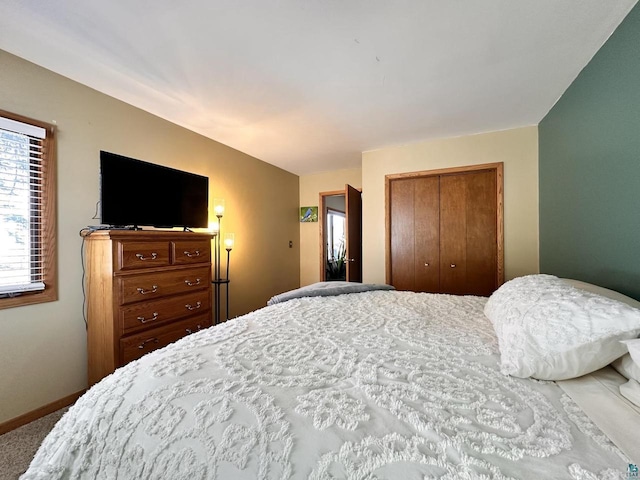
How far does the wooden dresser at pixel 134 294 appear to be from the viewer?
1.86 meters

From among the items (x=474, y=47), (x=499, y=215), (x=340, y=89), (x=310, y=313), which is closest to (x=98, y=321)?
(x=310, y=313)

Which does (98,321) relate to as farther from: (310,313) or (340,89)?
(340,89)

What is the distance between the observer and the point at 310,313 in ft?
4.74

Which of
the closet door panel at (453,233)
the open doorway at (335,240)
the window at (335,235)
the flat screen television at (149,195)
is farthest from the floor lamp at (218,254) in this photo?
the closet door panel at (453,233)

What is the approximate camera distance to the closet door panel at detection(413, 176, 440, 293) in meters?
3.29

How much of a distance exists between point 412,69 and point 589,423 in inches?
83.6

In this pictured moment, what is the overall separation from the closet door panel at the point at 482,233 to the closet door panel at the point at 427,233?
35 cm

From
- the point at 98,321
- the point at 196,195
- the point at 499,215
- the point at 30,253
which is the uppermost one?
the point at 196,195

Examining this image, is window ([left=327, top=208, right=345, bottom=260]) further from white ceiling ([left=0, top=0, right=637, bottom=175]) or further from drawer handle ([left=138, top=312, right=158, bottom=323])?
drawer handle ([left=138, top=312, right=158, bottom=323])

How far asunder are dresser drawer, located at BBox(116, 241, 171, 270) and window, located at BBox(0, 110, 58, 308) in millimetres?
541

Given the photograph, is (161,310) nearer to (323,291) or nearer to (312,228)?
(323,291)

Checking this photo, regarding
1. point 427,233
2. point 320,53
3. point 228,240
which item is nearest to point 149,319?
point 228,240

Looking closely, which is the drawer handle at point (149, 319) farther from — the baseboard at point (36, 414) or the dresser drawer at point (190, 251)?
the baseboard at point (36, 414)

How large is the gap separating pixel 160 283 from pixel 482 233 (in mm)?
3433
